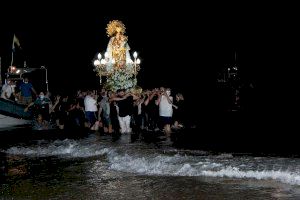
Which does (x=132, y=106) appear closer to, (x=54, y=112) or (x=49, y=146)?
(x=49, y=146)

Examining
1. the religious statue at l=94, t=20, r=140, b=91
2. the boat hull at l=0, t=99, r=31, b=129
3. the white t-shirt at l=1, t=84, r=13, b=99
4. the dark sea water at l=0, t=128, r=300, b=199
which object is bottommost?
the dark sea water at l=0, t=128, r=300, b=199

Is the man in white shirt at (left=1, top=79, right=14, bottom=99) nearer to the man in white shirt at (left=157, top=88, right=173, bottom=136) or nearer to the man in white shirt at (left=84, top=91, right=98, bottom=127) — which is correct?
the man in white shirt at (left=84, top=91, right=98, bottom=127)

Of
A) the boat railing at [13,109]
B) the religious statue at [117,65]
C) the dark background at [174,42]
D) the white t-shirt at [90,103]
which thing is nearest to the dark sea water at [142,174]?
the white t-shirt at [90,103]

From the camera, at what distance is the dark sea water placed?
26.4 feet

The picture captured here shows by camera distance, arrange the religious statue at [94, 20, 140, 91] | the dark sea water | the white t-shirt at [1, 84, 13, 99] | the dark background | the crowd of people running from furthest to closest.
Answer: the dark background < the religious statue at [94, 20, 140, 91] < the white t-shirt at [1, 84, 13, 99] < the crowd of people < the dark sea water

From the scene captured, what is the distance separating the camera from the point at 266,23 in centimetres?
4666

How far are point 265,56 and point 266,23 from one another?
4.85 meters

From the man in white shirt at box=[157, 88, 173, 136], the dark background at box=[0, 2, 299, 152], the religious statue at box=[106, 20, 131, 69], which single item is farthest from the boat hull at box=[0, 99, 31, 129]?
the dark background at box=[0, 2, 299, 152]

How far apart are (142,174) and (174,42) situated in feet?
140

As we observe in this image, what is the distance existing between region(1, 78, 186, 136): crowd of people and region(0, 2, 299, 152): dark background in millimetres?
21253

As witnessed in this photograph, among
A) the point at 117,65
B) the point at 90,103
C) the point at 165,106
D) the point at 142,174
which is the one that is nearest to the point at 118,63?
the point at 117,65

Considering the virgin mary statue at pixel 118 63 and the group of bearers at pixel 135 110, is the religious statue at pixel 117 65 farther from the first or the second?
the group of bearers at pixel 135 110

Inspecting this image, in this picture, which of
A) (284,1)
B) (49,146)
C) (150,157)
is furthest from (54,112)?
(284,1)

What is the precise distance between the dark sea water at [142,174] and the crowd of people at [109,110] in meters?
3.57
